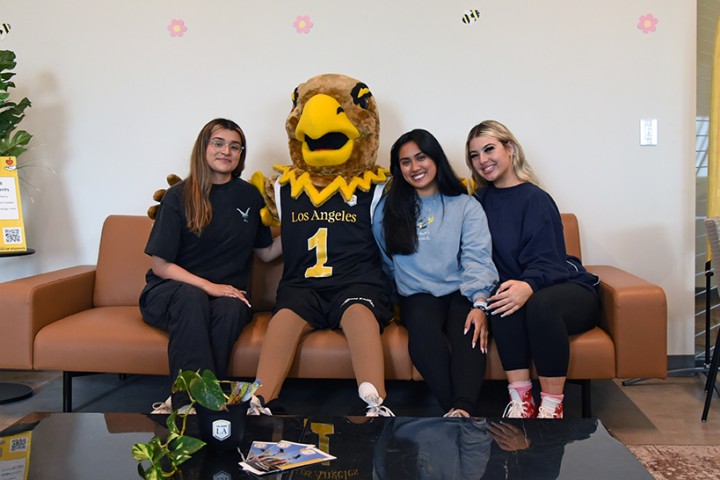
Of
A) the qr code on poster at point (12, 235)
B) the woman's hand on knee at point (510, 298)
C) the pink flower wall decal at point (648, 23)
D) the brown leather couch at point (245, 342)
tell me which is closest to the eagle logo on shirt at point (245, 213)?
the brown leather couch at point (245, 342)

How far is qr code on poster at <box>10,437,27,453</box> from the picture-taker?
1341mm

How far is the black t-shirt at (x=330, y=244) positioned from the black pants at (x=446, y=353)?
0.82 ft

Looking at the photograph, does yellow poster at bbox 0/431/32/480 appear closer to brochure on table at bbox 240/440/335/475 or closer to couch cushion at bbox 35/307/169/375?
brochure on table at bbox 240/440/335/475

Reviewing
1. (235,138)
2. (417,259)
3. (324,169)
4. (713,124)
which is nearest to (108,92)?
(235,138)

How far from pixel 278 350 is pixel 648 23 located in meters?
2.04

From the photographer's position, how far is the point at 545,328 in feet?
6.51

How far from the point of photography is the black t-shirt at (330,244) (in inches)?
90.8

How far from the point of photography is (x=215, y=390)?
129 centimetres

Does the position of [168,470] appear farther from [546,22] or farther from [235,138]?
[546,22]

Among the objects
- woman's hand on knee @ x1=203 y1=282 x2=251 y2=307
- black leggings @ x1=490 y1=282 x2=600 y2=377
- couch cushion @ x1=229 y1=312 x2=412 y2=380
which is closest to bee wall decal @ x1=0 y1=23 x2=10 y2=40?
woman's hand on knee @ x1=203 y1=282 x2=251 y2=307

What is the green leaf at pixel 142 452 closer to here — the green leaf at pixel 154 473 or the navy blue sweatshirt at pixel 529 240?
the green leaf at pixel 154 473

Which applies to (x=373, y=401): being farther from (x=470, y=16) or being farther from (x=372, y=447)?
(x=470, y=16)

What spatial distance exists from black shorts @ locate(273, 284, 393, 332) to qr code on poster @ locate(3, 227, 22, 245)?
1251mm

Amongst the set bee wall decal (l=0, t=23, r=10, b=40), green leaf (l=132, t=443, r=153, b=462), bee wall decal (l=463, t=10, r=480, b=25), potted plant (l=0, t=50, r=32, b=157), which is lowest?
green leaf (l=132, t=443, r=153, b=462)
